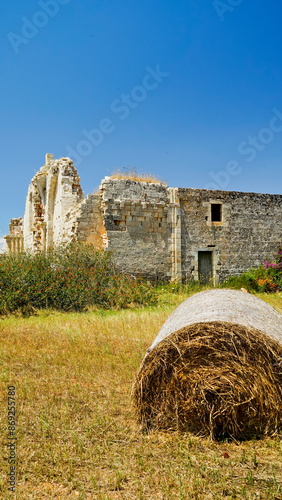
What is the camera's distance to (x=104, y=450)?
10.2 feet

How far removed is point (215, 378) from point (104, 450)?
1.16 metres

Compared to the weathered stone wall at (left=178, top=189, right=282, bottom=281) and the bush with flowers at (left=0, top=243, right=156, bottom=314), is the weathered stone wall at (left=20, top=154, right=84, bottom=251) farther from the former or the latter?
the weathered stone wall at (left=178, top=189, right=282, bottom=281)

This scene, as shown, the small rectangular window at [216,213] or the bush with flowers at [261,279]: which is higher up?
the small rectangular window at [216,213]

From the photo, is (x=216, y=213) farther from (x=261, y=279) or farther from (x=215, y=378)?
(x=215, y=378)

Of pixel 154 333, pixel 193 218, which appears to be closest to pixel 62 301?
pixel 154 333

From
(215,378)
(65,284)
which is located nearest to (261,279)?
(65,284)

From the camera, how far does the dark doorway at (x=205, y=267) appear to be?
14883mm

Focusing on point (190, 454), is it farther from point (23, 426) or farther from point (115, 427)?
point (23, 426)

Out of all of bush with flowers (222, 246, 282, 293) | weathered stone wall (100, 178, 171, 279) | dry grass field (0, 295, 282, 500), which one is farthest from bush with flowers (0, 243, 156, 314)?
dry grass field (0, 295, 282, 500)

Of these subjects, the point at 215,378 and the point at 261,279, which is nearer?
the point at 215,378

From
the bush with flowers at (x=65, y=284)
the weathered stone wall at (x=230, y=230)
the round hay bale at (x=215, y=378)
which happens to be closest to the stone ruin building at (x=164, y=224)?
the weathered stone wall at (x=230, y=230)

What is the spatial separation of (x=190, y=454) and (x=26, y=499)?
132cm

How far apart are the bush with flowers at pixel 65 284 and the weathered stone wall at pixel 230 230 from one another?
376 centimetres

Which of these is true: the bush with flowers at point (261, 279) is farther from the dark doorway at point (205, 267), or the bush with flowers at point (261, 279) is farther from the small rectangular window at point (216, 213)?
the small rectangular window at point (216, 213)
